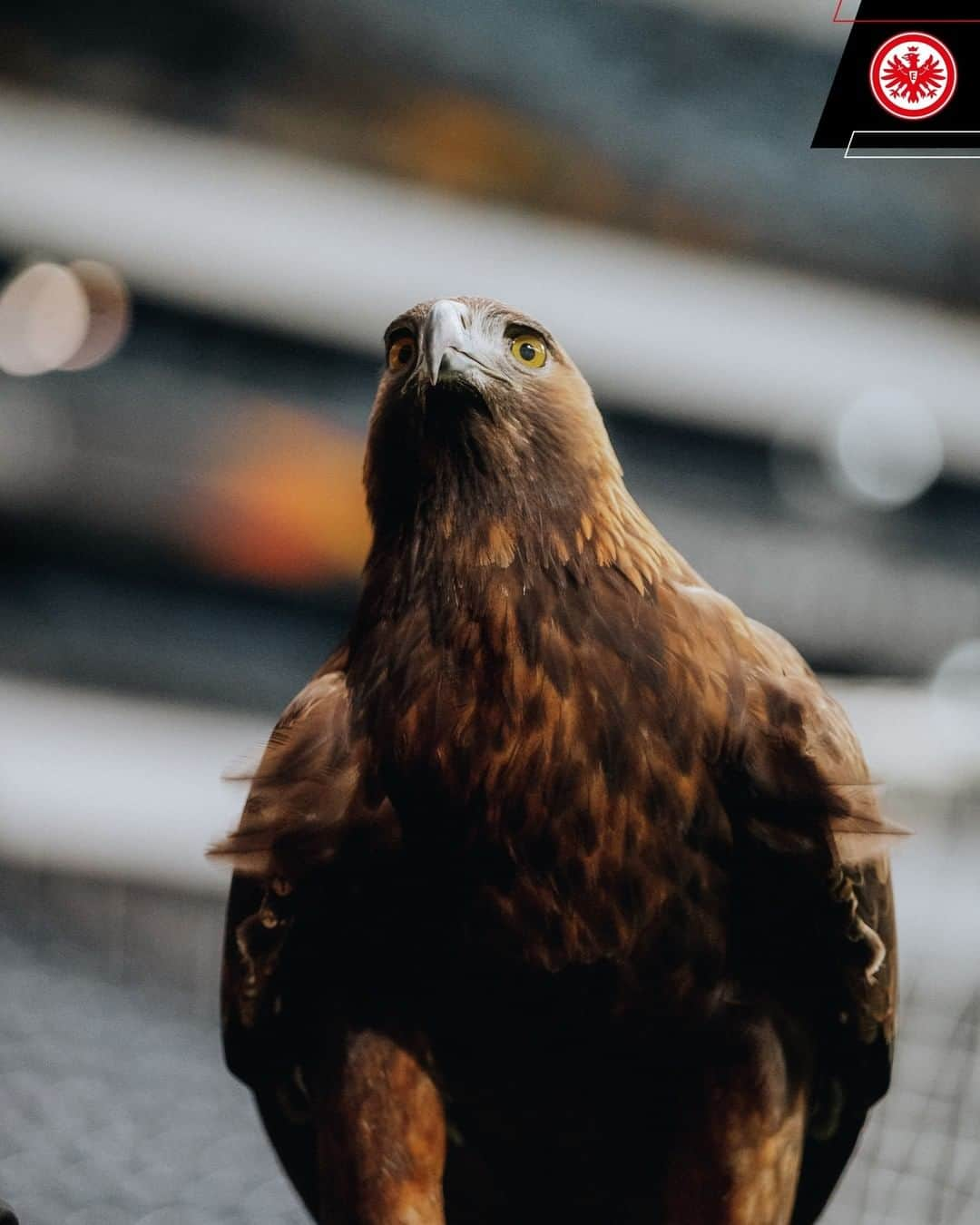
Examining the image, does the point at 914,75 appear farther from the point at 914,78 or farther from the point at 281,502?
the point at 281,502

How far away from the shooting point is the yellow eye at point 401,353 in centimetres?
65

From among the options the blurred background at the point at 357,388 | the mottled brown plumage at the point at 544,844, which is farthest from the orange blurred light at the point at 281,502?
the mottled brown plumage at the point at 544,844

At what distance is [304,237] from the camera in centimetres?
144

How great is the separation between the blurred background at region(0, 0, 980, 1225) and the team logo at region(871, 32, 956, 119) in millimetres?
347

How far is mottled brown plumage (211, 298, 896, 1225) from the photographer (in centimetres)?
63

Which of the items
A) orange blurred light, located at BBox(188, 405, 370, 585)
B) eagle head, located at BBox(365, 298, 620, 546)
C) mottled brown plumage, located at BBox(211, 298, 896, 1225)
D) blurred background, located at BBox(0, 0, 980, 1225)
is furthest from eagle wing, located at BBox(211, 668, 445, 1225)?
orange blurred light, located at BBox(188, 405, 370, 585)

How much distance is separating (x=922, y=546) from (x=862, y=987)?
847 mm

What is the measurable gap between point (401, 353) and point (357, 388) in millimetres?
690

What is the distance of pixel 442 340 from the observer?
0.61 meters

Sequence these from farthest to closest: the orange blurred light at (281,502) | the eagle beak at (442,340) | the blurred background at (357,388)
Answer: the orange blurred light at (281,502) → the blurred background at (357,388) → the eagle beak at (442,340)

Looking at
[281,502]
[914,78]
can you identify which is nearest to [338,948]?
[914,78]

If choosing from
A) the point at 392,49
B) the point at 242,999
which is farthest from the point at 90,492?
the point at 242,999

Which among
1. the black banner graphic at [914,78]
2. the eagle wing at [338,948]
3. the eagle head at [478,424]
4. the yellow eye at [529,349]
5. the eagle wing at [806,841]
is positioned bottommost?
the eagle wing at [338,948]

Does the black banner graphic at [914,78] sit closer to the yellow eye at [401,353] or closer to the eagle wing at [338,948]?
the yellow eye at [401,353]
